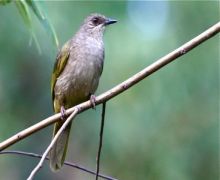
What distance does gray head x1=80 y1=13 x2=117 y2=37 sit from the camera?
4160 mm

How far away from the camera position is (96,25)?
4223mm

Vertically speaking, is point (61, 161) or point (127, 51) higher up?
point (61, 161)

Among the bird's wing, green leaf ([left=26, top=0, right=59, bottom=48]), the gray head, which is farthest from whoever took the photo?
the gray head

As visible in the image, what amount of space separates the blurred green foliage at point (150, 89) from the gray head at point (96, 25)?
1279 millimetres

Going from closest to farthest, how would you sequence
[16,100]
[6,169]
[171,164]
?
[171,164]
[16,100]
[6,169]

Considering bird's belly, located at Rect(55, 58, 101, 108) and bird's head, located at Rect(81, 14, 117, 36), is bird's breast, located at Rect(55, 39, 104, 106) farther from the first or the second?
bird's head, located at Rect(81, 14, 117, 36)

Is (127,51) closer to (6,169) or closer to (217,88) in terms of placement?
(217,88)

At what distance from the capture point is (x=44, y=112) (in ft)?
21.7

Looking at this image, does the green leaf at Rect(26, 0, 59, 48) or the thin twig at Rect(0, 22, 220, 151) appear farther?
the green leaf at Rect(26, 0, 59, 48)

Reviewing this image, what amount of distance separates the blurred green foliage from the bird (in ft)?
4.76

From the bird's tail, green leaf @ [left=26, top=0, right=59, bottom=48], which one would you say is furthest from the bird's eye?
green leaf @ [left=26, top=0, right=59, bottom=48]

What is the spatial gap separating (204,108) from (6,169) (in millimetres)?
2599

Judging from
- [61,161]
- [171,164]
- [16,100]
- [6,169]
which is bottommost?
[6,169]

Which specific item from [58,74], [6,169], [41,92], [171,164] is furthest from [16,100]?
[58,74]
